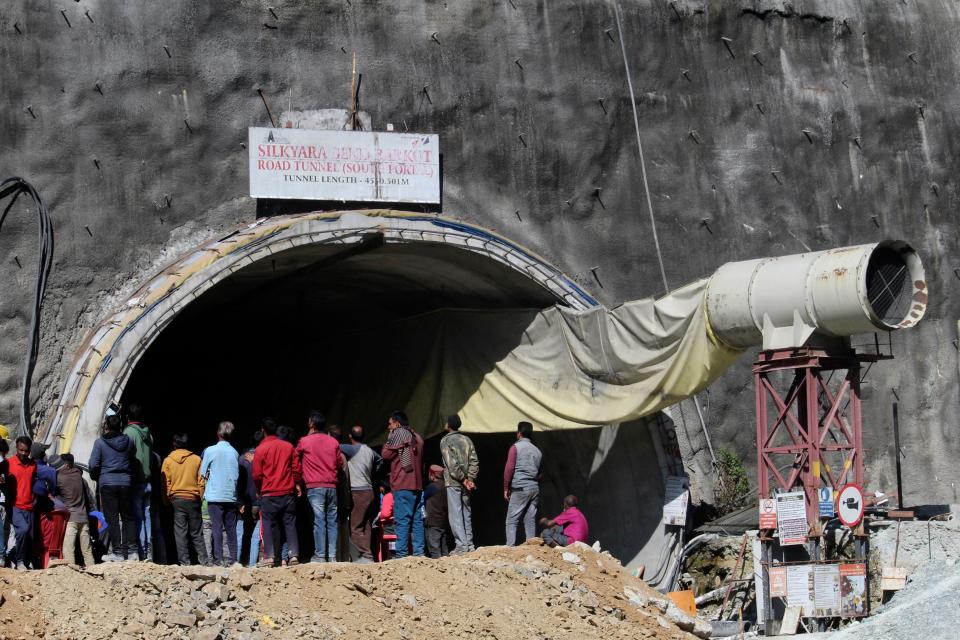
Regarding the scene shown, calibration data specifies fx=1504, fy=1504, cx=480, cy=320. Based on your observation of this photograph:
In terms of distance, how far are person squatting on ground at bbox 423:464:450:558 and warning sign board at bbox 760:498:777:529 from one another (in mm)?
3550

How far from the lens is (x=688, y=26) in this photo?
18797 mm

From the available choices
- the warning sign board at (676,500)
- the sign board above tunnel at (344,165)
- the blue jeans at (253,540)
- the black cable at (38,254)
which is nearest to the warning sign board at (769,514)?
the warning sign board at (676,500)

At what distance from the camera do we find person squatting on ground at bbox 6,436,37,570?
13367 millimetres

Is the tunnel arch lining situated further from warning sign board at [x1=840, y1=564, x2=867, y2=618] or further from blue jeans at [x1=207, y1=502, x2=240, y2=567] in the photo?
warning sign board at [x1=840, y1=564, x2=867, y2=618]

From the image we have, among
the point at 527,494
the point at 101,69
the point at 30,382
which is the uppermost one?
the point at 101,69

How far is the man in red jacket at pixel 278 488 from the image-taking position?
14734 mm

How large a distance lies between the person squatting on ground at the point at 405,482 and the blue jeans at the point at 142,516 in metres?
2.50

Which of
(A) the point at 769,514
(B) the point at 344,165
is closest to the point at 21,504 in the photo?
(B) the point at 344,165

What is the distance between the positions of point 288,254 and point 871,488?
7.80 meters

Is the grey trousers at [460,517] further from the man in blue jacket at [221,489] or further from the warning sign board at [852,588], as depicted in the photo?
the warning sign board at [852,588]

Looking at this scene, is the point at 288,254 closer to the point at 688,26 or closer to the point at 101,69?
the point at 101,69

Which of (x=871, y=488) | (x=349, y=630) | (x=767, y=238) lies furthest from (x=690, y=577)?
(x=349, y=630)

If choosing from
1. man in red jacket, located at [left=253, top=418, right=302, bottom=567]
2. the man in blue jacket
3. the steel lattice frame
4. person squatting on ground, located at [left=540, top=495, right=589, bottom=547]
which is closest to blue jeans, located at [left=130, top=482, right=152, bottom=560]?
the man in blue jacket

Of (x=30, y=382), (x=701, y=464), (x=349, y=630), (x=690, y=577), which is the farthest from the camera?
(x=701, y=464)
